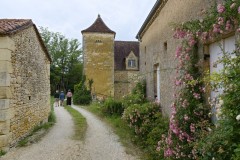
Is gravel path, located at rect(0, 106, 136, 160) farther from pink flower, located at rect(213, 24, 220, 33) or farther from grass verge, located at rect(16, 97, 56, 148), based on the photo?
pink flower, located at rect(213, 24, 220, 33)

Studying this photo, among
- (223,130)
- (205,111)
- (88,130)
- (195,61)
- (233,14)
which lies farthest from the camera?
(88,130)

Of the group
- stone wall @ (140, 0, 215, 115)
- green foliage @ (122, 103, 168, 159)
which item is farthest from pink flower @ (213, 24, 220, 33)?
green foliage @ (122, 103, 168, 159)

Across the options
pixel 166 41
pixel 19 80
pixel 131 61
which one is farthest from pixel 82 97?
pixel 166 41

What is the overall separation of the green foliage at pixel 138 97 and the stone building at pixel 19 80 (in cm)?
400

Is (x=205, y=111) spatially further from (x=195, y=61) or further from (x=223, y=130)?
(x=223, y=130)

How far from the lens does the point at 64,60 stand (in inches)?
1943

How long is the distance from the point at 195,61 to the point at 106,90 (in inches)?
1027

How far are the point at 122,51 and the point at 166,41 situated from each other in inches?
1062

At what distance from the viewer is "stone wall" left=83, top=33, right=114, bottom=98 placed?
31656mm

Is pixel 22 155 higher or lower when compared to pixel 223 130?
lower

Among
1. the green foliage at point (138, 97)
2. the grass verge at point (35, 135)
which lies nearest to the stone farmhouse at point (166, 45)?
the green foliage at point (138, 97)

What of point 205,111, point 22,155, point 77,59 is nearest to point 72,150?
point 22,155

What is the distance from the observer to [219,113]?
3.54 m

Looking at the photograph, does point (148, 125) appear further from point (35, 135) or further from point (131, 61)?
point (131, 61)
